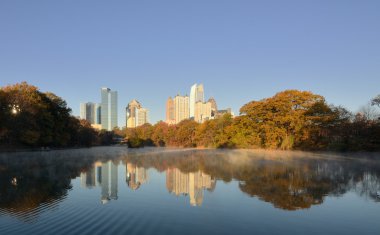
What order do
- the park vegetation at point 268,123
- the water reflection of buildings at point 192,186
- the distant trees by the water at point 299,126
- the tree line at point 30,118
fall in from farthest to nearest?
the tree line at point 30,118 < the park vegetation at point 268,123 < the distant trees by the water at point 299,126 < the water reflection of buildings at point 192,186

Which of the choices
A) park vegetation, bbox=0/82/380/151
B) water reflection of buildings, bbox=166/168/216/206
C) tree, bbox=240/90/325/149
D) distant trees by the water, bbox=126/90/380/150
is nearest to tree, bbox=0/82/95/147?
park vegetation, bbox=0/82/380/151

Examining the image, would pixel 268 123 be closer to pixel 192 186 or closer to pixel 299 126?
pixel 299 126

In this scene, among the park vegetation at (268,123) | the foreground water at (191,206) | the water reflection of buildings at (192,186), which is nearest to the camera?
the foreground water at (191,206)

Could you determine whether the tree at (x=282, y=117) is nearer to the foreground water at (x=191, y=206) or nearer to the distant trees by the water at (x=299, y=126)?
the distant trees by the water at (x=299, y=126)

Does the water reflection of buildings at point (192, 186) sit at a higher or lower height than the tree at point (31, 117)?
lower

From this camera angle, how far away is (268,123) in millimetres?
59844

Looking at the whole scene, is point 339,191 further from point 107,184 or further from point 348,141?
point 348,141

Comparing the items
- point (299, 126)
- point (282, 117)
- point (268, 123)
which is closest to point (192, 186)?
point (299, 126)

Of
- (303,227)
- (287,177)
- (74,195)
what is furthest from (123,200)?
(287,177)

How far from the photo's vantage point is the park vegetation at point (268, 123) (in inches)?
1821

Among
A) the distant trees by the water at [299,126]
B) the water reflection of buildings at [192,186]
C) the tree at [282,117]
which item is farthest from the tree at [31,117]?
the water reflection of buildings at [192,186]

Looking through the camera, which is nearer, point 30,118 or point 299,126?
point 299,126

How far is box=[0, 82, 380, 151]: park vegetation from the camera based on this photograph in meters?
46.2

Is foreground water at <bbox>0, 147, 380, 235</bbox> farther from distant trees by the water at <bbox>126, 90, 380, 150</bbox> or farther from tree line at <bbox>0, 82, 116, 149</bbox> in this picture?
tree line at <bbox>0, 82, 116, 149</bbox>
